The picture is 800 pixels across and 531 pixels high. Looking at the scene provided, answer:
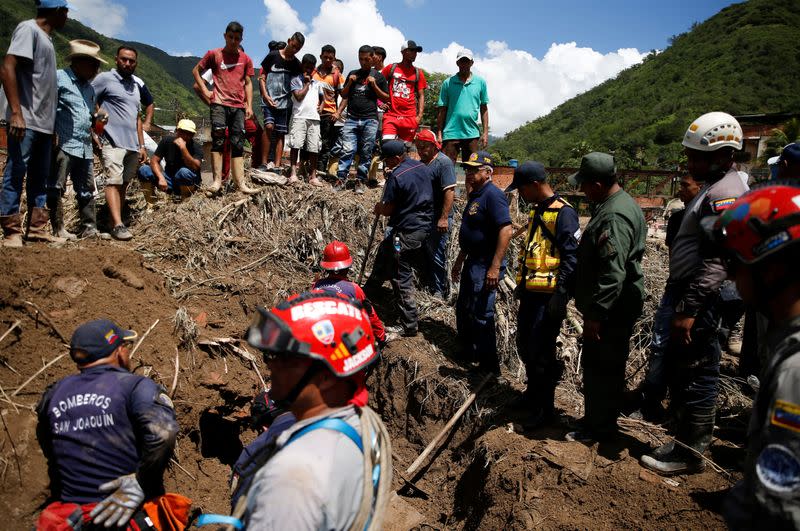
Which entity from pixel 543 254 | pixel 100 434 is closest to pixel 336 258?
pixel 543 254

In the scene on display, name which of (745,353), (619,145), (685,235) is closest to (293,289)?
(685,235)

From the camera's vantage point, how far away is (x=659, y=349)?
161 inches

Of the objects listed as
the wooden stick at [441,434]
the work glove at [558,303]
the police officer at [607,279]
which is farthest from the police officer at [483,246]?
the police officer at [607,279]

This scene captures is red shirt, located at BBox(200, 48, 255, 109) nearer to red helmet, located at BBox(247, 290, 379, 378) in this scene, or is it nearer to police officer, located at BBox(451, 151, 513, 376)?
police officer, located at BBox(451, 151, 513, 376)

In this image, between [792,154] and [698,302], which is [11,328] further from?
[792,154]

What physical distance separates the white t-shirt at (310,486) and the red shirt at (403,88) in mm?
6332

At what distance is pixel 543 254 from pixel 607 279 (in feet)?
2.61

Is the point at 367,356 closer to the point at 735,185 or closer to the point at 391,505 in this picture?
the point at 735,185

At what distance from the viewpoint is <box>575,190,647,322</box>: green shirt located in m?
3.14

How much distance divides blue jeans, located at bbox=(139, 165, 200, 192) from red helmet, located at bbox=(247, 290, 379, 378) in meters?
5.82

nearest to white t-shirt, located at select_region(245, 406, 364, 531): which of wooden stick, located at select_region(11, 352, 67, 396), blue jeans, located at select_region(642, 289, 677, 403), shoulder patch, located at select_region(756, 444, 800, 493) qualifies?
shoulder patch, located at select_region(756, 444, 800, 493)

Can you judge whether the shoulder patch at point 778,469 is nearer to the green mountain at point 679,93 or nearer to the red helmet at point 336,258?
the red helmet at point 336,258

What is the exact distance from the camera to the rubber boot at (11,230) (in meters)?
4.45

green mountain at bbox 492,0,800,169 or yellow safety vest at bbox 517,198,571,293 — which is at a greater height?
green mountain at bbox 492,0,800,169
